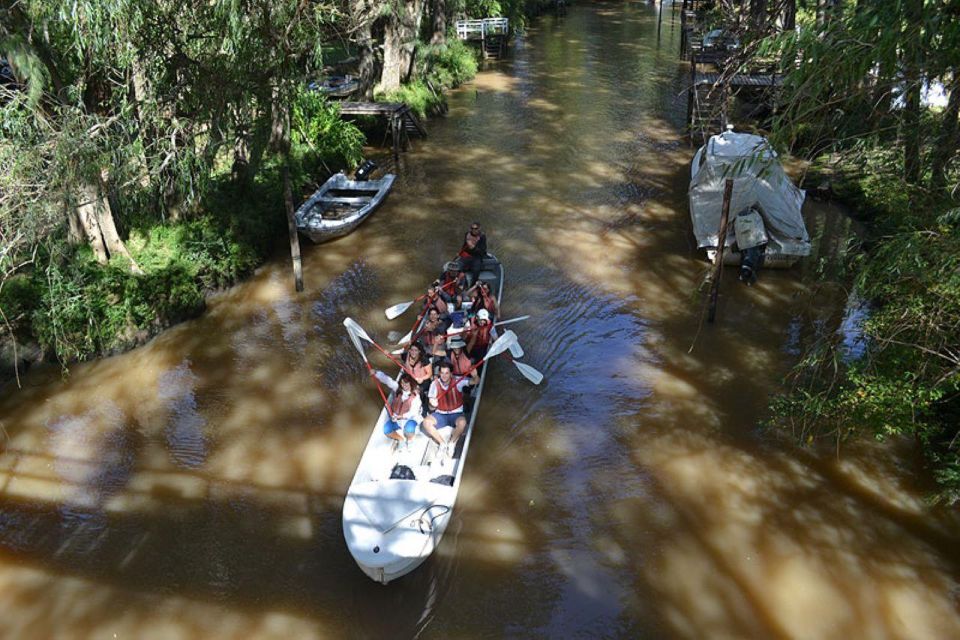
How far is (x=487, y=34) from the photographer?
112 feet

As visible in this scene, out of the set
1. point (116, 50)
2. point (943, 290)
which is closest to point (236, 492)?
point (116, 50)

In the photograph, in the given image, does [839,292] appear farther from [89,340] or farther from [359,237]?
[89,340]

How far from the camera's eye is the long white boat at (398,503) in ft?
23.5

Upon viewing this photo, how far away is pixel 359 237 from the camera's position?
16.1 metres

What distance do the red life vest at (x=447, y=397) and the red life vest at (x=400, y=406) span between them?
12.7 inches

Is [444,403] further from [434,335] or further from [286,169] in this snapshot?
[286,169]

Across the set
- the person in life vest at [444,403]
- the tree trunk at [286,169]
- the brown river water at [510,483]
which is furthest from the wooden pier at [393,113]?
the person in life vest at [444,403]

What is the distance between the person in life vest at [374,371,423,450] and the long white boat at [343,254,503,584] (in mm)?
146

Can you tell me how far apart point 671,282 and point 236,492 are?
903 cm

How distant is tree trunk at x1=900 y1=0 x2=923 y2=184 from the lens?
6.28 meters

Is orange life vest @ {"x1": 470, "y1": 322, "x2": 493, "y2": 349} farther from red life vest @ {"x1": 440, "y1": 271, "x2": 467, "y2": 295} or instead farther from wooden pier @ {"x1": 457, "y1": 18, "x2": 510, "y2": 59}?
wooden pier @ {"x1": 457, "y1": 18, "x2": 510, "y2": 59}

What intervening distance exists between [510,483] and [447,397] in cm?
142

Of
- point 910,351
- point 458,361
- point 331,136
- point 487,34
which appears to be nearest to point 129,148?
point 458,361

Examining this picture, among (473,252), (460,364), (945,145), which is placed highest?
(945,145)
